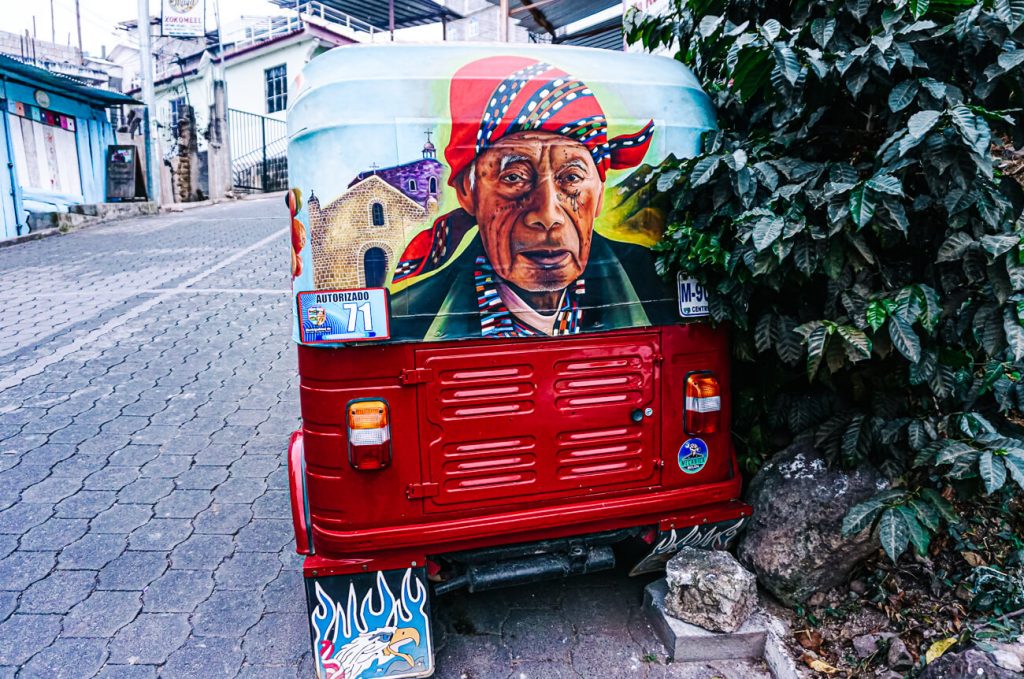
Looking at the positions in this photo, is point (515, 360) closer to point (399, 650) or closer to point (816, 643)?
point (399, 650)

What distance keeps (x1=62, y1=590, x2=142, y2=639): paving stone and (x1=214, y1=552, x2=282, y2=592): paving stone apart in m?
0.40

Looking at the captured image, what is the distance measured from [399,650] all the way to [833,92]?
9.27 ft

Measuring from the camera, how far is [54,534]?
4039 mm

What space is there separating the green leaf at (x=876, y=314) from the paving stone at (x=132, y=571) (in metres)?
3.58

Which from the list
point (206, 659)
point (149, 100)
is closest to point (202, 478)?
point (206, 659)

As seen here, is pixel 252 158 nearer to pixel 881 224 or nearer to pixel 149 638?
pixel 149 638

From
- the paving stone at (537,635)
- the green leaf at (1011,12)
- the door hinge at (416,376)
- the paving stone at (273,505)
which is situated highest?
the green leaf at (1011,12)

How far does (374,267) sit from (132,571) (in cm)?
234

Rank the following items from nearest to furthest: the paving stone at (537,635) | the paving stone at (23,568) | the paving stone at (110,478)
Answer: the paving stone at (537,635) → the paving stone at (23,568) → the paving stone at (110,478)

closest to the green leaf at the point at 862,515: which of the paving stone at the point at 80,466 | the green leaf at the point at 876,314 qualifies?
the green leaf at the point at 876,314

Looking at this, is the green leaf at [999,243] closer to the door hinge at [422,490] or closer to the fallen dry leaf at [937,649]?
the fallen dry leaf at [937,649]

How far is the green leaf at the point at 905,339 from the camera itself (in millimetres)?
2512

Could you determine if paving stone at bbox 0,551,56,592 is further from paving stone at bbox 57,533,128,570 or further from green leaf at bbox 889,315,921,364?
green leaf at bbox 889,315,921,364

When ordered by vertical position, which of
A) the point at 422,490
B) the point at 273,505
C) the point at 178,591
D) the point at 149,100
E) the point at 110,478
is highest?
the point at 149,100
